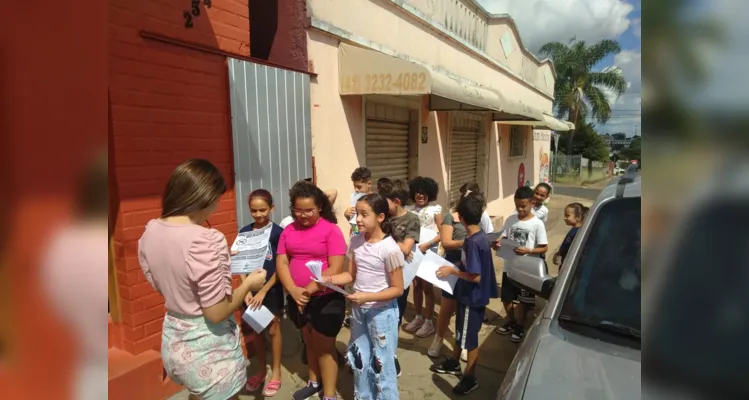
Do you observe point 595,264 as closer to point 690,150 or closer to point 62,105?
point 690,150

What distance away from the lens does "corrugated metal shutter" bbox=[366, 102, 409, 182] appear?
6.22m

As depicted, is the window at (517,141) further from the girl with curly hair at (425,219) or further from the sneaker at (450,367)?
the sneaker at (450,367)

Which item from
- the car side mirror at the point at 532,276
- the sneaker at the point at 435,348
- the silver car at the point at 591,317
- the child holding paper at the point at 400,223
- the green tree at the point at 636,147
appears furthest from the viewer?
the sneaker at the point at 435,348

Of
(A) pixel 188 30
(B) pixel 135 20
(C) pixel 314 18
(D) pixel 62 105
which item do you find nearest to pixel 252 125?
(A) pixel 188 30

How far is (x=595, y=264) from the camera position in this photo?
2238 millimetres

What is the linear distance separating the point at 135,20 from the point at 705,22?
3577 millimetres

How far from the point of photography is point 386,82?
4988mm

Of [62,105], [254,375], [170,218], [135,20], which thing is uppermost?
[135,20]

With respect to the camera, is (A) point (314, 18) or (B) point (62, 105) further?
(A) point (314, 18)

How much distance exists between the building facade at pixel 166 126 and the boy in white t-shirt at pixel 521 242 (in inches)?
93.8

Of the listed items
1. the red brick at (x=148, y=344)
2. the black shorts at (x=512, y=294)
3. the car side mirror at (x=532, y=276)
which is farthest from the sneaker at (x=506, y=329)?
the red brick at (x=148, y=344)

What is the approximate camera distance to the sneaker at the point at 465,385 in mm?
3471

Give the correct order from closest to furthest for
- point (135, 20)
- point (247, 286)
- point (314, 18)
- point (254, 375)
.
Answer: point (247, 286) < point (135, 20) < point (254, 375) < point (314, 18)

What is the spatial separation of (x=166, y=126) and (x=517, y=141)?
42.9 feet
